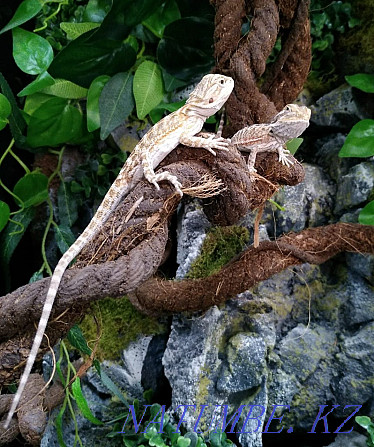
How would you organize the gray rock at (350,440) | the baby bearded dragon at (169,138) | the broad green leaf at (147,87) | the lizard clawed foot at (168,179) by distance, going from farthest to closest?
the broad green leaf at (147,87)
the gray rock at (350,440)
the baby bearded dragon at (169,138)
the lizard clawed foot at (168,179)

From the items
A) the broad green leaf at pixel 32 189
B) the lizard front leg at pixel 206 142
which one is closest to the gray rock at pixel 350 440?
the lizard front leg at pixel 206 142

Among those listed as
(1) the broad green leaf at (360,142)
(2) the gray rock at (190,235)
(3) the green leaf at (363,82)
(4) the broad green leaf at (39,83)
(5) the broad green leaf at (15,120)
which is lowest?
(2) the gray rock at (190,235)

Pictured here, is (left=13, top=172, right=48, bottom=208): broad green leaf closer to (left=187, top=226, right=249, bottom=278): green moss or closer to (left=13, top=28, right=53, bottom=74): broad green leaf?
(left=13, top=28, right=53, bottom=74): broad green leaf

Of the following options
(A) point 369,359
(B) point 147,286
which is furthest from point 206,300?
(A) point 369,359

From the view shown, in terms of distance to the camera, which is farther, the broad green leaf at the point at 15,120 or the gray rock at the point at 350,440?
the broad green leaf at the point at 15,120

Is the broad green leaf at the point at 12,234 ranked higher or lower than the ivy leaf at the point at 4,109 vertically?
lower

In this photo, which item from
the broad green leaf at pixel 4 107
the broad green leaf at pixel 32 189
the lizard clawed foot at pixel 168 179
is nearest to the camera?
Result: the lizard clawed foot at pixel 168 179

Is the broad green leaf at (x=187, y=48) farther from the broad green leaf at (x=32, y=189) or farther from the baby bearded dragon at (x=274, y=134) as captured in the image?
the broad green leaf at (x=32, y=189)

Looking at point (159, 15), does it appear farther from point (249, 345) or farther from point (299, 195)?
point (249, 345)
